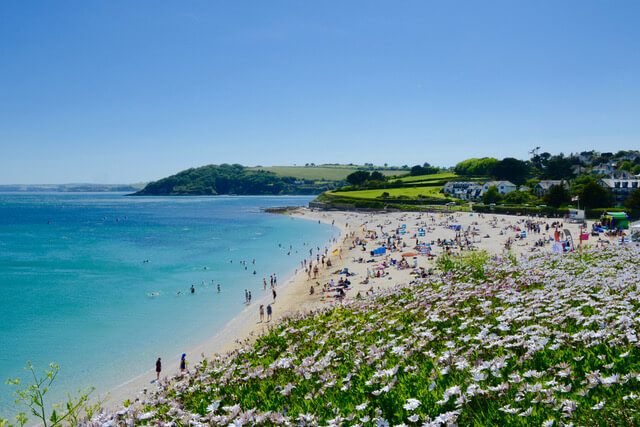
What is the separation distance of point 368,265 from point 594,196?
1995 inches

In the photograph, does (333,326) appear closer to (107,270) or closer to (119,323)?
(119,323)

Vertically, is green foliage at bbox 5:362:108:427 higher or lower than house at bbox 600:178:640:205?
lower

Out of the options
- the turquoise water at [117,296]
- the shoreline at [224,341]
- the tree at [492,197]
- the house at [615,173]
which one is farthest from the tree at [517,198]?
the shoreline at [224,341]

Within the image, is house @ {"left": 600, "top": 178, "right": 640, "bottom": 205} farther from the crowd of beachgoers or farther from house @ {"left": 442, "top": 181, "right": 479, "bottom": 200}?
the crowd of beachgoers

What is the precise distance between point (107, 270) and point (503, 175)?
111m

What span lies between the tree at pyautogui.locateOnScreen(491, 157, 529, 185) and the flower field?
115m

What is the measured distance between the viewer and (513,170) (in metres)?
114

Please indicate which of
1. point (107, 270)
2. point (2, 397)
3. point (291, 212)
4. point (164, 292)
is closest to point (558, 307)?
point (2, 397)

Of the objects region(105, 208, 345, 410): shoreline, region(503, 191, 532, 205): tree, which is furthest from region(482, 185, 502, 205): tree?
region(105, 208, 345, 410): shoreline

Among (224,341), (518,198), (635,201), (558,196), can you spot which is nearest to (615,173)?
(518,198)

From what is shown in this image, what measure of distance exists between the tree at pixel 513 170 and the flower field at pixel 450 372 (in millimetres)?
114992

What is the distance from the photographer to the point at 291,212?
126 metres

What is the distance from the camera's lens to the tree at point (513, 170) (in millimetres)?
114250

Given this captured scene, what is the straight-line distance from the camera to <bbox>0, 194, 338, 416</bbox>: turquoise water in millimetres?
20891
